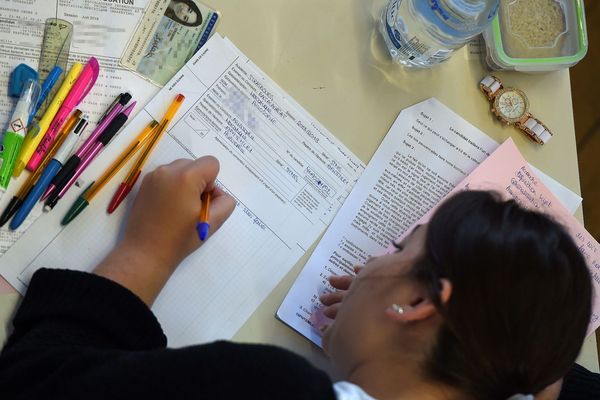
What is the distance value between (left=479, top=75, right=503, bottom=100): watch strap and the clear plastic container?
23 mm

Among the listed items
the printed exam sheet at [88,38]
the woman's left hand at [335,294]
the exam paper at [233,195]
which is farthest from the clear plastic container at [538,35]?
the printed exam sheet at [88,38]

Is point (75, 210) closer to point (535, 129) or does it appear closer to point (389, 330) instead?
point (389, 330)

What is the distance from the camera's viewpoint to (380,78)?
2.48ft

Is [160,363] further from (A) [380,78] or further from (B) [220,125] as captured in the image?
(A) [380,78]

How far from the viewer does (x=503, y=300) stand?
1.68ft

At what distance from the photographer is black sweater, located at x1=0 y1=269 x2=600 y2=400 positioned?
1.66 feet

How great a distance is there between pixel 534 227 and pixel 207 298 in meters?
0.36

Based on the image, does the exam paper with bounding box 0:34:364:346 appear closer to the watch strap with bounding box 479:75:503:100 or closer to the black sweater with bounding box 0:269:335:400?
the black sweater with bounding box 0:269:335:400

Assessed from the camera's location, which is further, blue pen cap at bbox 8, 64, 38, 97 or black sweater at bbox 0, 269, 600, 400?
blue pen cap at bbox 8, 64, 38, 97

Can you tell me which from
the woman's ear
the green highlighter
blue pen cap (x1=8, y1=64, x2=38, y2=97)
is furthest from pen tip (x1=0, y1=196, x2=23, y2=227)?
the woman's ear

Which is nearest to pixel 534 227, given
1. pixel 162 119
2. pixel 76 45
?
pixel 162 119

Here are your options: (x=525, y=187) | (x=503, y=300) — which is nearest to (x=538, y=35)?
(x=525, y=187)

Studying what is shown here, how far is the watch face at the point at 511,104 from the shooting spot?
0.76m

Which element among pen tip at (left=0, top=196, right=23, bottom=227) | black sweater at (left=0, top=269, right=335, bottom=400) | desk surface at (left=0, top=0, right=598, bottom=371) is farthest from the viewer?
desk surface at (left=0, top=0, right=598, bottom=371)
